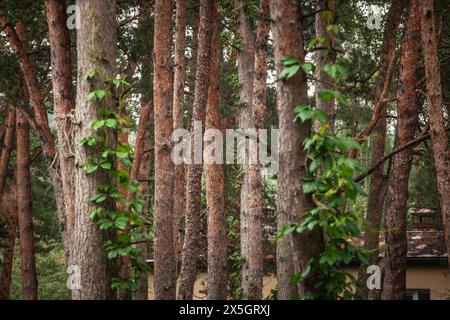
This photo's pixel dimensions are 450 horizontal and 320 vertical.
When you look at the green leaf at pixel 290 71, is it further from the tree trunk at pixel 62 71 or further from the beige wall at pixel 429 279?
the beige wall at pixel 429 279

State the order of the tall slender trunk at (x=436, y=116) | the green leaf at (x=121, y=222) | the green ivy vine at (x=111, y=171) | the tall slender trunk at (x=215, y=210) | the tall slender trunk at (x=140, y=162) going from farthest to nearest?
the tall slender trunk at (x=140, y=162)
the tall slender trunk at (x=215, y=210)
the tall slender trunk at (x=436, y=116)
the green ivy vine at (x=111, y=171)
the green leaf at (x=121, y=222)

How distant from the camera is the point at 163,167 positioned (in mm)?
11773

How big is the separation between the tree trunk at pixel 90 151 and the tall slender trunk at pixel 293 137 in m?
2.42

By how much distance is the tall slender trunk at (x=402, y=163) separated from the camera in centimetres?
1204

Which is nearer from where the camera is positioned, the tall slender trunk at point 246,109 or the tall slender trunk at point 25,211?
the tall slender trunk at point 246,109

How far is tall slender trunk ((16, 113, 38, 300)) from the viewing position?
18.9 m

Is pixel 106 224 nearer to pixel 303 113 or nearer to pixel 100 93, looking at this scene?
pixel 100 93

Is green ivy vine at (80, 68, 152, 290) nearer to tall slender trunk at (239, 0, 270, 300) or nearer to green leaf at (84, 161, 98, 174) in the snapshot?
green leaf at (84, 161, 98, 174)

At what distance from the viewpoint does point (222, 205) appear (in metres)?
16.9

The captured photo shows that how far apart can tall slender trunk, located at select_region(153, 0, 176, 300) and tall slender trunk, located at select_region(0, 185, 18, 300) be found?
11001 mm

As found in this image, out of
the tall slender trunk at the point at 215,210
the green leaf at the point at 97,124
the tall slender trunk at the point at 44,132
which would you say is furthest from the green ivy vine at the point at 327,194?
the tall slender trunk at the point at 215,210

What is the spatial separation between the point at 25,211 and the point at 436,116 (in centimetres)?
1318

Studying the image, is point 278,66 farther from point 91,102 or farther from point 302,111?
point 91,102

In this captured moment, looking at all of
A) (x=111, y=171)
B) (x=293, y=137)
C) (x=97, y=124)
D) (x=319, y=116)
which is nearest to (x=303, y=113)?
(x=319, y=116)
